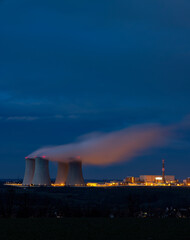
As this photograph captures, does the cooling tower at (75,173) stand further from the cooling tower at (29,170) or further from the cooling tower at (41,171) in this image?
the cooling tower at (29,170)

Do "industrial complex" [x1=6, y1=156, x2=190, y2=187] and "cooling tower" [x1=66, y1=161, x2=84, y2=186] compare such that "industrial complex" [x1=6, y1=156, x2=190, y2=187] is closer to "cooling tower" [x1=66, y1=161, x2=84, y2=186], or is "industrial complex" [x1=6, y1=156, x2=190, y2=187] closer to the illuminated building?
"cooling tower" [x1=66, y1=161, x2=84, y2=186]

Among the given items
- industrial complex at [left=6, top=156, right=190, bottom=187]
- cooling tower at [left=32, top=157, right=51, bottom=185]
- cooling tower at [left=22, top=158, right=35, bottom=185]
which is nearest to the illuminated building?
industrial complex at [left=6, top=156, right=190, bottom=187]
